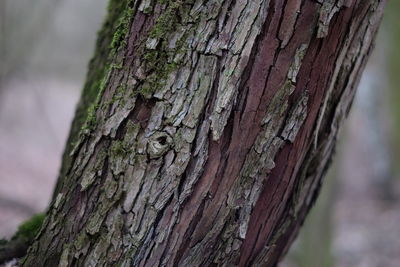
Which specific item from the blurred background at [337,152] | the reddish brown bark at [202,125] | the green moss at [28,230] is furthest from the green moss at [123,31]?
the blurred background at [337,152]

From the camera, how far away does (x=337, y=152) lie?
16.9 ft

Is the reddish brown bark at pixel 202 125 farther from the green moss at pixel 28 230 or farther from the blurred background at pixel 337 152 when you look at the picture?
the blurred background at pixel 337 152

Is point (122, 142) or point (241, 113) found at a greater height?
point (241, 113)

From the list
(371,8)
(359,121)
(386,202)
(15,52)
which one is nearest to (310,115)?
(371,8)

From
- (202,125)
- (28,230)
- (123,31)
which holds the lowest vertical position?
(28,230)

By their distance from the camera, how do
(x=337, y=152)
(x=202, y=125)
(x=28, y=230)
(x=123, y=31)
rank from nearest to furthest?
(x=202, y=125)
(x=123, y=31)
(x=28, y=230)
(x=337, y=152)

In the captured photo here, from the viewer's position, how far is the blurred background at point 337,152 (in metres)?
5.79

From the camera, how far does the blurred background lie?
5.79 metres

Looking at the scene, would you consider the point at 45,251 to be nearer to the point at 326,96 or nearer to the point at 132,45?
the point at 132,45

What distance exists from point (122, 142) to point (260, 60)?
472mm

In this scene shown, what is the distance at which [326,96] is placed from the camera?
5.12 ft

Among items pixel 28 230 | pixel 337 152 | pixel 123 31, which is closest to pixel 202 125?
pixel 123 31

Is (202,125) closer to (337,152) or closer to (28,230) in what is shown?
(28,230)

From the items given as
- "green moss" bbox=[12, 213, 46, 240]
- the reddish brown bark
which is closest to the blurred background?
"green moss" bbox=[12, 213, 46, 240]
